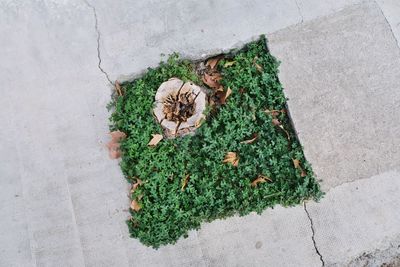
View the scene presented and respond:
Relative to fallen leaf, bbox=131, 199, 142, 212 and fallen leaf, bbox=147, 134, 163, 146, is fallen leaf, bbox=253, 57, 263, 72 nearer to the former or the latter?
fallen leaf, bbox=147, 134, 163, 146

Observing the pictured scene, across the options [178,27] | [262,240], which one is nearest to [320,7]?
[178,27]

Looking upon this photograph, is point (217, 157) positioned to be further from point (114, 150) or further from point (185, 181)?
point (114, 150)

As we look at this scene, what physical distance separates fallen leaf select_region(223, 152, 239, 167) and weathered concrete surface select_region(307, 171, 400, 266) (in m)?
0.67

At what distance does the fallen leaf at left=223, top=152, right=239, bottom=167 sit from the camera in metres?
3.80

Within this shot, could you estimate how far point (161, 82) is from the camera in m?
4.00

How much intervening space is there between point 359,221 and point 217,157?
1218 mm

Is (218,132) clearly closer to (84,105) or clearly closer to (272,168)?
(272,168)

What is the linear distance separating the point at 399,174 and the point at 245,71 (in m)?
1.49

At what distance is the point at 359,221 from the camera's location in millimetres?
3646

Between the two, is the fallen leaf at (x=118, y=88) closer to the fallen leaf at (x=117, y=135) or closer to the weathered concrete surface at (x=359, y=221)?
the fallen leaf at (x=117, y=135)

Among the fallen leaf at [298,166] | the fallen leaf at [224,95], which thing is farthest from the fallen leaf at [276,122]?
the fallen leaf at [224,95]

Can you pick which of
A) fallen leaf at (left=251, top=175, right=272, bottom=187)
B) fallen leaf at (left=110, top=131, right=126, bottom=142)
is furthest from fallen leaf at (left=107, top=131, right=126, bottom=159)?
fallen leaf at (left=251, top=175, right=272, bottom=187)

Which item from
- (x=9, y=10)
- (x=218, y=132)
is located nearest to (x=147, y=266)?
(x=218, y=132)

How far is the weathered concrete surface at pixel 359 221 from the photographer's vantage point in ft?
11.8
